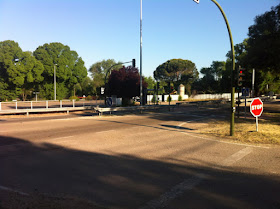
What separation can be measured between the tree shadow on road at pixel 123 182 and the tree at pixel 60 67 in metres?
50.7

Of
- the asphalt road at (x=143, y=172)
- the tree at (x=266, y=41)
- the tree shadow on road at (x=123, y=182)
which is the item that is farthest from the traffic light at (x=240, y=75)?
the tree at (x=266, y=41)

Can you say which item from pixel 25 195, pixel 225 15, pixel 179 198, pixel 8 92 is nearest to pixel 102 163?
pixel 25 195

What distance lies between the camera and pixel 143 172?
6316 mm

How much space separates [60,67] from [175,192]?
5658 cm

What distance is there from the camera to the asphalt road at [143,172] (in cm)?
466

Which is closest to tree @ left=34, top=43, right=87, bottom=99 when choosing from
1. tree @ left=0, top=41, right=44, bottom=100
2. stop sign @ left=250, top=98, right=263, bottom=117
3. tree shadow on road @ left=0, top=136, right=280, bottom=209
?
tree @ left=0, top=41, right=44, bottom=100

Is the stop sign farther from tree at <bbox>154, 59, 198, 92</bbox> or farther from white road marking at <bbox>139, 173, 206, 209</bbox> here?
tree at <bbox>154, 59, 198, 92</bbox>

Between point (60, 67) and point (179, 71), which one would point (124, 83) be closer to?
point (60, 67)

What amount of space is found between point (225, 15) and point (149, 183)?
8.70 meters

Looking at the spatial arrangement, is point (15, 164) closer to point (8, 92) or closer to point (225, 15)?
point (225, 15)

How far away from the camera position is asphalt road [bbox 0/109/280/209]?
15.3ft

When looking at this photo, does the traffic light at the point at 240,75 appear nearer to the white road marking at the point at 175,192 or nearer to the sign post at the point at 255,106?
the sign post at the point at 255,106

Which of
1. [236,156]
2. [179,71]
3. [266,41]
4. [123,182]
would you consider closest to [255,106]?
[236,156]

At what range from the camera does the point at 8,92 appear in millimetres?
49875
